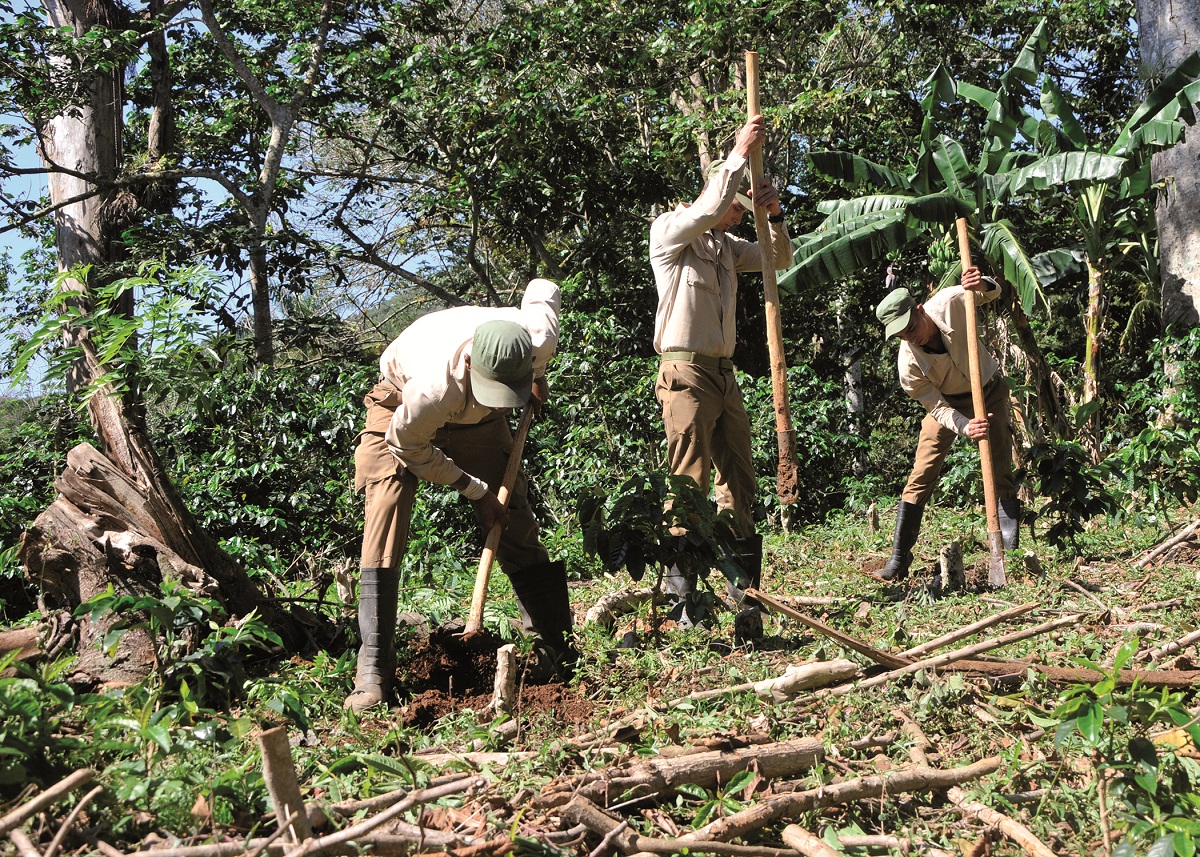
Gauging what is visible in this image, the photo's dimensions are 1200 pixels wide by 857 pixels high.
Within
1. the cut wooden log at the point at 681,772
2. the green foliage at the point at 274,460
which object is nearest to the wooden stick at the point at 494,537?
the cut wooden log at the point at 681,772

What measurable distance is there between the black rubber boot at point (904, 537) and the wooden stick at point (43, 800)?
15.9 ft

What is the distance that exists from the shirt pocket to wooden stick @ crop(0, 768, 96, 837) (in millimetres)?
3628

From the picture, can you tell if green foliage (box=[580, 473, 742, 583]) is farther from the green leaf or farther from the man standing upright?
the green leaf

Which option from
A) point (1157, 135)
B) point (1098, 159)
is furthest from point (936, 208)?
point (1157, 135)

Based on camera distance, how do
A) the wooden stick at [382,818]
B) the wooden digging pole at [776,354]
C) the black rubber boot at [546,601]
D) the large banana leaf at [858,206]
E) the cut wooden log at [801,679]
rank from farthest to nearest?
the large banana leaf at [858,206]
the wooden digging pole at [776,354]
the black rubber boot at [546,601]
the cut wooden log at [801,679]
the wooden stick at [382,818]

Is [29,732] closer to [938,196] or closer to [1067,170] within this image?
[938,196]

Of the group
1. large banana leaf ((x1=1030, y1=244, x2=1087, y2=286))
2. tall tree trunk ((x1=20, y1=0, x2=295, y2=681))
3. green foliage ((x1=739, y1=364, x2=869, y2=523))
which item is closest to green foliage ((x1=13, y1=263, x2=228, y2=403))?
tall tree trunk ((x1=20, y1=0, x2=295, y2=681))

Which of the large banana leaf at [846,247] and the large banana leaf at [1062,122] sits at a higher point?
the large banana leaf at [1062,122]

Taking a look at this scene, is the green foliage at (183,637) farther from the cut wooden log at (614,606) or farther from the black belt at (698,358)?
the black belt at (698,358)

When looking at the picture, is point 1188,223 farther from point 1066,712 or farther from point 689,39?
point 1066,712

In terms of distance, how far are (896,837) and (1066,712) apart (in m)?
0.60

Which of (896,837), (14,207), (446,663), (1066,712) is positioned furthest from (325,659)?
(14,207)

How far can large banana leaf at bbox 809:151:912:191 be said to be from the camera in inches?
378

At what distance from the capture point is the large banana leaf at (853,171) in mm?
9602
